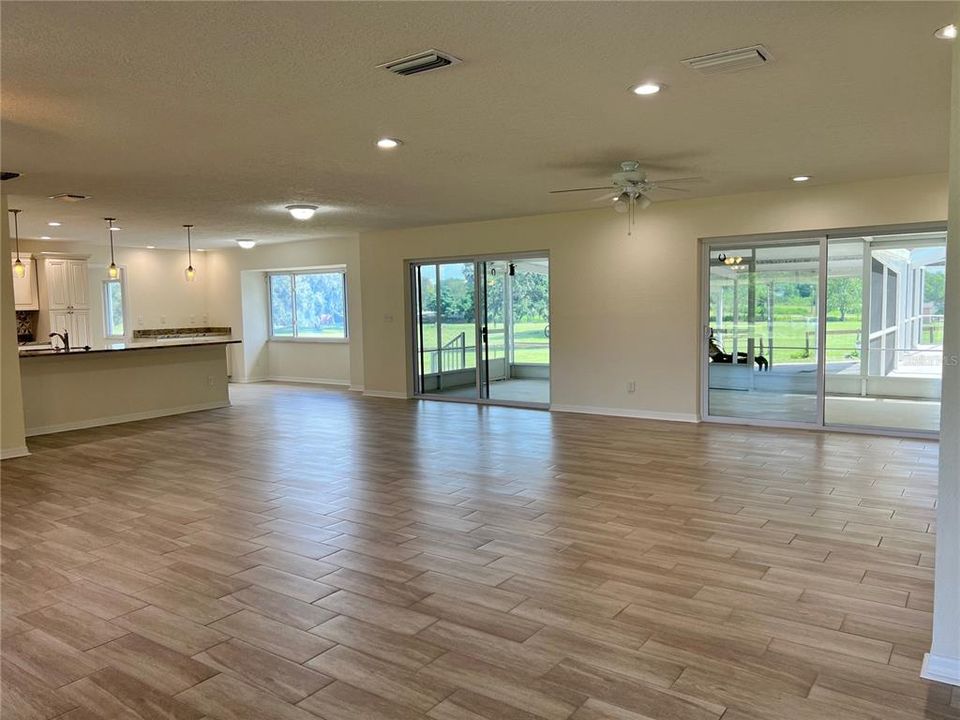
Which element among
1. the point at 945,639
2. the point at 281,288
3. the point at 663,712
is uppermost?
the point at 281,288

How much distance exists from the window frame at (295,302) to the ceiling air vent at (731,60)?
8578mm

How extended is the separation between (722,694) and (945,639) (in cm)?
84

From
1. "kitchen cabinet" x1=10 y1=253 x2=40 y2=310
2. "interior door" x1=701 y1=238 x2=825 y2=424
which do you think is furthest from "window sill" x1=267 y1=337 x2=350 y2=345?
"interior door" x1=701 y1=238 x2=825 y2=424

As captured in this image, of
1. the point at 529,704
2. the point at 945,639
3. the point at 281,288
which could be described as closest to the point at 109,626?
the point at 529,704

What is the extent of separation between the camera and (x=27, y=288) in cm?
1004

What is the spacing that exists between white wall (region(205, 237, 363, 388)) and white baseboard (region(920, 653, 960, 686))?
929 centimetres

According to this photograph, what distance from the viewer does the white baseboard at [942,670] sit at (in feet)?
7.66

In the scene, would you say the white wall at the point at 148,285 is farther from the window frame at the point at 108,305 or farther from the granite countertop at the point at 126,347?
the granite countertop at the point at 126,347

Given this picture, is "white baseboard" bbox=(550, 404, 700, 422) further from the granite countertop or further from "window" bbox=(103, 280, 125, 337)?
"window" bbox=(103, 280, 125, 337)

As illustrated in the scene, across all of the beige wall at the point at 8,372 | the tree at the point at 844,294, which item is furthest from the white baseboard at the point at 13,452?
the tree at the point at 844,294

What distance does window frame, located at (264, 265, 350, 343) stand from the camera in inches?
454

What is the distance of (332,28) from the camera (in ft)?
9.05

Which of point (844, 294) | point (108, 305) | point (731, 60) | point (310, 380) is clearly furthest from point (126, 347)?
point (844, 294)

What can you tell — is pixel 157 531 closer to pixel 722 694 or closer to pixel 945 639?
pixel 722 694
